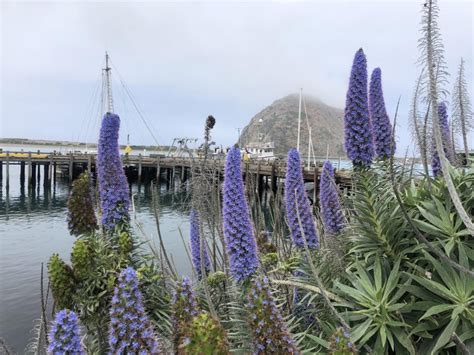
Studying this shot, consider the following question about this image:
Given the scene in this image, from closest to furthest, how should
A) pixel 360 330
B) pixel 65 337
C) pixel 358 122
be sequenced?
pixel 65 337, pixel 360 330, pixel 358 122

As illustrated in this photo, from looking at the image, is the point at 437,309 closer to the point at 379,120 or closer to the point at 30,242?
the point at 379,120

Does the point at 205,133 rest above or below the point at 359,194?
above

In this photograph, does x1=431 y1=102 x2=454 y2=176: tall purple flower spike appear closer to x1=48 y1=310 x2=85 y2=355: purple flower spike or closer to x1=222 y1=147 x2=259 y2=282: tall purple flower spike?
x1=222 y1=147 x2=259 y2=282: tall purple flower spike

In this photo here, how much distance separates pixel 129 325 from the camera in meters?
2.22

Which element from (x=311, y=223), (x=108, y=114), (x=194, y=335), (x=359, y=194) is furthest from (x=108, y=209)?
(x=194, y=335)

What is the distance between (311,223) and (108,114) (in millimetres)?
3373

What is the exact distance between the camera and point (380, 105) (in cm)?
568

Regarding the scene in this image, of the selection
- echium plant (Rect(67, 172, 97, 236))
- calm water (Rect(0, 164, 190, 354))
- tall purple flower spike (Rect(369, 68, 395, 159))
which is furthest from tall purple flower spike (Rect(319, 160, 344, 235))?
echium plant (Rect(67, 172, 97, 236))

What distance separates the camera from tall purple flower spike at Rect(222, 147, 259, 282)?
3.89 m

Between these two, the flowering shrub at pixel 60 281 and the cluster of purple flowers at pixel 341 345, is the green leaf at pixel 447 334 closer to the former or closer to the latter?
the cluster of purple flowers at pixel 341 345

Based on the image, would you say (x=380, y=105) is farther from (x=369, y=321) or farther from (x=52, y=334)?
(x=52, y=334)

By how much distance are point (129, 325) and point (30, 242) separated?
87.7 feet

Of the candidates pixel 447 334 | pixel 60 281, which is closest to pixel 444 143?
pixel 447 334

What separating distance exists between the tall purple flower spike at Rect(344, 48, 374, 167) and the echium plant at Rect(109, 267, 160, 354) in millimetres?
3420
